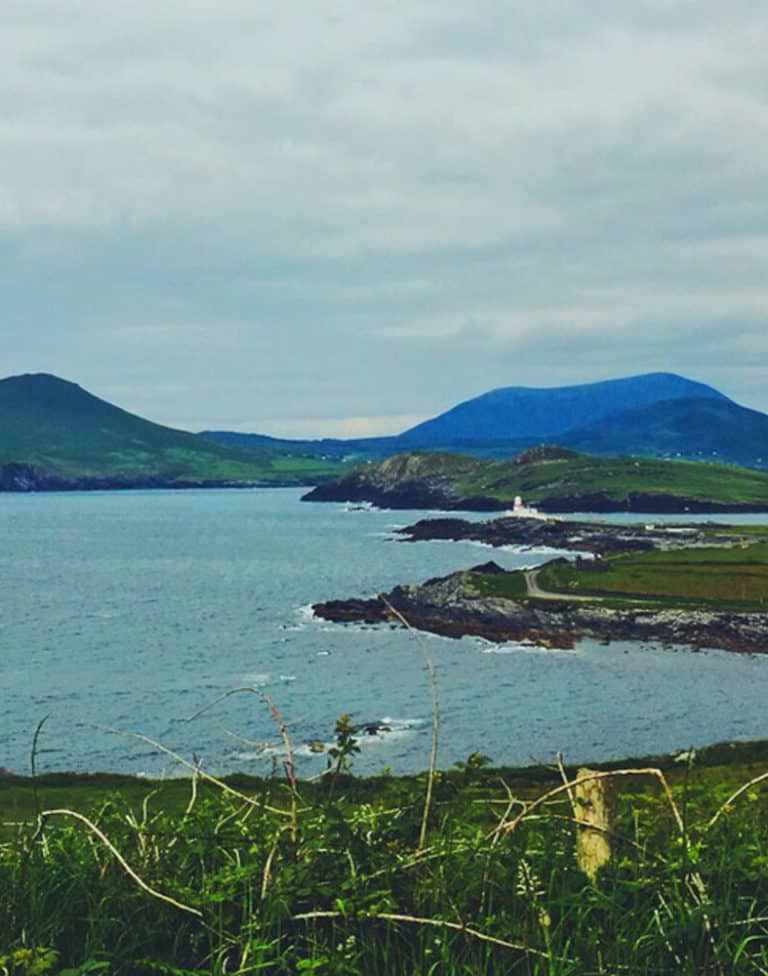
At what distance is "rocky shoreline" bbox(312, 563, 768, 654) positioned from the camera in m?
107

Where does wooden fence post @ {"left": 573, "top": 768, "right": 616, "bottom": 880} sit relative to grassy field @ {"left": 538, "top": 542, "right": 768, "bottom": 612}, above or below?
above

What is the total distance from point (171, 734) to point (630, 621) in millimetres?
55359

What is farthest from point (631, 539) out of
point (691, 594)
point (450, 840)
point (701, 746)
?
point (450, 840)

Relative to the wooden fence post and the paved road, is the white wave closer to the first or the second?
the paved road

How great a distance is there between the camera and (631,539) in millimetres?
196250

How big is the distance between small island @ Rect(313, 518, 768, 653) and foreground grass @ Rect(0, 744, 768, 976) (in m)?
93.0

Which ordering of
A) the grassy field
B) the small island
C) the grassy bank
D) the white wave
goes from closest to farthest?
the white wave, the small island, the grassy bank, the grassy field

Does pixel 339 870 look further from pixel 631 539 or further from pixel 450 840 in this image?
pixel 631 539

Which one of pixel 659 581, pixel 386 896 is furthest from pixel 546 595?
pixel 386 896

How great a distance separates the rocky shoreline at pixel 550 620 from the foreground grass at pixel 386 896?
96866 mm

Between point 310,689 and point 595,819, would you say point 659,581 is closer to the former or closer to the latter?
point 310,689

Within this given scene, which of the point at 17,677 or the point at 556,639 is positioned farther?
the point at 556,639

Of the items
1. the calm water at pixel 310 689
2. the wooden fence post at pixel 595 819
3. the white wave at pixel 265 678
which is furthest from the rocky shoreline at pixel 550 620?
the wooden fence post at pixel 595 819

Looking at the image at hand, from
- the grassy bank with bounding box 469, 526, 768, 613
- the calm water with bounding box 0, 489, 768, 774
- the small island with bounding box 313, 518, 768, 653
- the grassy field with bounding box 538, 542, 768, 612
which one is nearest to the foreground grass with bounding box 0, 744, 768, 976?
the calm water with bounding box 0, 489, 768, 774
